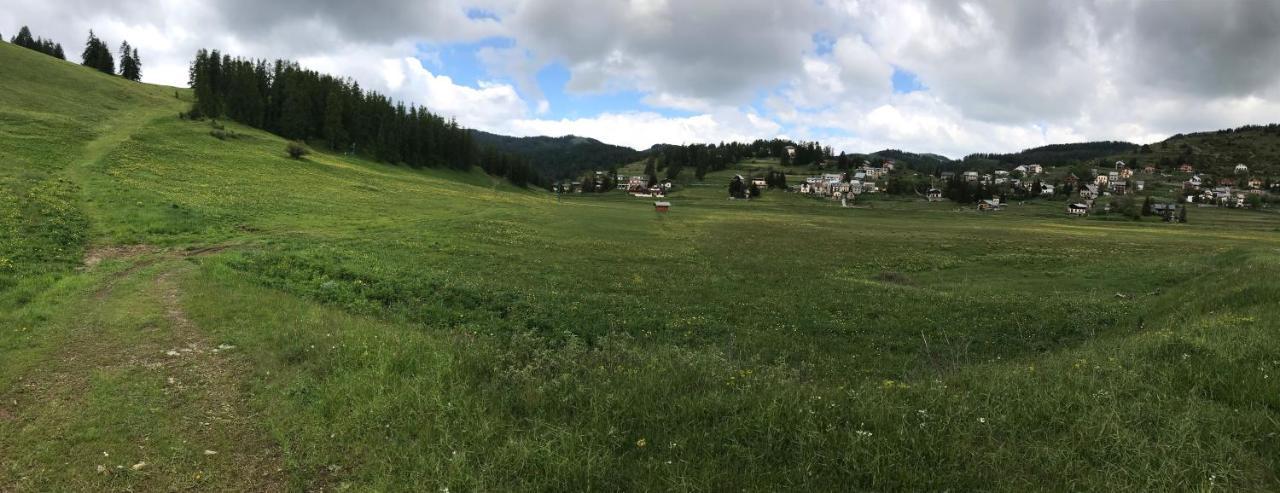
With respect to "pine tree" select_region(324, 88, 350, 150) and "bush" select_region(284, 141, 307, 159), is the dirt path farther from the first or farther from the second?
"pine tree" select_region(324, 88, 350, 150)

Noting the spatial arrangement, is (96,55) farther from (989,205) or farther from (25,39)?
(989,205)

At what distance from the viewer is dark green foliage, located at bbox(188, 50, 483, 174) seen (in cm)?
10319

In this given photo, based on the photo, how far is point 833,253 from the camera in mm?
41875

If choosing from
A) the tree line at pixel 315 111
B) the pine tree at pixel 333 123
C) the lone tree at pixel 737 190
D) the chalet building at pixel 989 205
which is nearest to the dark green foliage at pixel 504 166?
the tree line at pixel 315 111

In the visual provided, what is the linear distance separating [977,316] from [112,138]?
239ft

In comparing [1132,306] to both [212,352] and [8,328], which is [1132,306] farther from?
[8,328]

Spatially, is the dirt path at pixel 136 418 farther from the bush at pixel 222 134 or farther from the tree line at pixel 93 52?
the tree line at pixel 93 52

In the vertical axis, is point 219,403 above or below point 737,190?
below

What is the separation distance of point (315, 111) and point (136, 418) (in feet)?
412

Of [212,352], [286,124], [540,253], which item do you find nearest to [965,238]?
[540,253]

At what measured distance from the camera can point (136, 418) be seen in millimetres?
8234

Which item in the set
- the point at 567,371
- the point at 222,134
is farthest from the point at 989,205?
the point at 222,134

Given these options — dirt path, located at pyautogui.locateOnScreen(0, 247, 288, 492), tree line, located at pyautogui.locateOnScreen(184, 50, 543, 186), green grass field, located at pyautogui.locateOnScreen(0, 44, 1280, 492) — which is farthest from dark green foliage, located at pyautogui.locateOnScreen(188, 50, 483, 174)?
dirt path, located at pyautogui.locateOnScreen(0, 247, 288, 492)

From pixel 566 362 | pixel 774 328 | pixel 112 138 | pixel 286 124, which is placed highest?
pixel 286 124
